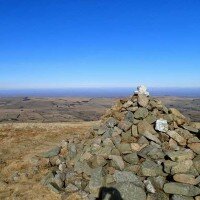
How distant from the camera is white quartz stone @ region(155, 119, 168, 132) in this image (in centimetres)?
1980

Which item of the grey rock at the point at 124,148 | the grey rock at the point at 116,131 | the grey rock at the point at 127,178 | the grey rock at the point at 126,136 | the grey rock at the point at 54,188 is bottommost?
the grey rock at the point at 54,188

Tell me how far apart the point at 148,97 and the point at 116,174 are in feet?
22.7

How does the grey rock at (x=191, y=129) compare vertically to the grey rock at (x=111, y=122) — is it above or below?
below

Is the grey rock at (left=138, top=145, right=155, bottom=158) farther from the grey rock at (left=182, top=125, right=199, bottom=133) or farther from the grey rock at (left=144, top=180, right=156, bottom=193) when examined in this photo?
the grey rock at (left=182, top=125, right=199, bottom=133)

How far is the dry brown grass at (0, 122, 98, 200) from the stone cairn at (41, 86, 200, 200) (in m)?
0.98

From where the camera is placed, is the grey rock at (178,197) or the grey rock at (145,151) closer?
the grey rock at (178,197)

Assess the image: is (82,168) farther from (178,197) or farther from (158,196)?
(178,197)

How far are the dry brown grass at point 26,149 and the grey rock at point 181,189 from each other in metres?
6.05

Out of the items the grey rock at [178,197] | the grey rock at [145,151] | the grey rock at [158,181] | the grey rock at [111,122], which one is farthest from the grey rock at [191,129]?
the grey rock at [178,197]

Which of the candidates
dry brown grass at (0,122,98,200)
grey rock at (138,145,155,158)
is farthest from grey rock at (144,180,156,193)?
dry brown grass at (0,122,98,200)

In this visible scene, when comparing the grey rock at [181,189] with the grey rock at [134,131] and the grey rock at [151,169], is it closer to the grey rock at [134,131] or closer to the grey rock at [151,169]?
the grey rock at [151,169]

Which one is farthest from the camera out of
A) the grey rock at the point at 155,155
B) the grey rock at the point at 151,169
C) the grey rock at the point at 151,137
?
the grey rock at the point at 151,137

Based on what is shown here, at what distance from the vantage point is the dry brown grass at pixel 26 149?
17719mm

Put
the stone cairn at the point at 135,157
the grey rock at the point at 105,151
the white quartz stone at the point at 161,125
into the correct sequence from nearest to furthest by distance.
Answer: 1. the stone cairn at the point at 135,157
2. the grey rock at the point at 105,151
3. the white quartz stone at the point at 161,125
